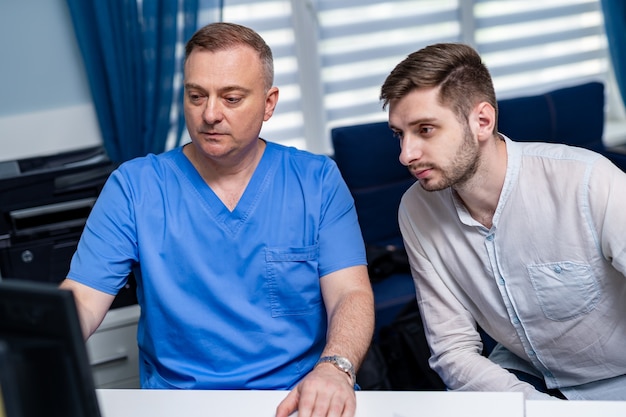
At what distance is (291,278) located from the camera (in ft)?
5.90

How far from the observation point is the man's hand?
1348 millimetres

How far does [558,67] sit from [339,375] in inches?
110

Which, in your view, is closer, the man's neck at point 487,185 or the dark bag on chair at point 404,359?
the man's neck at point 487,185

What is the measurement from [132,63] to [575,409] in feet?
7.10

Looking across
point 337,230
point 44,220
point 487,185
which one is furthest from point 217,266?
point 44,220

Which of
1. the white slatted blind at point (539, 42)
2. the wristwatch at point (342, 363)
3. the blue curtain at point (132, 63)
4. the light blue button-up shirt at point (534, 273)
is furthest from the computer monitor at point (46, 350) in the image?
the white slatted blind at point (539, 42)

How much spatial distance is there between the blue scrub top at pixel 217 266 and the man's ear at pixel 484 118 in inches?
14.7

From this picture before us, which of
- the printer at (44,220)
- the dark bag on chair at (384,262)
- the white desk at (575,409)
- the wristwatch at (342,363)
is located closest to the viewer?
the white desk at (575,409)

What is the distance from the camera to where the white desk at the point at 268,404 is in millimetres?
1343

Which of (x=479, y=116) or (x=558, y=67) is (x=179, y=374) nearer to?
(x=479, y=116)

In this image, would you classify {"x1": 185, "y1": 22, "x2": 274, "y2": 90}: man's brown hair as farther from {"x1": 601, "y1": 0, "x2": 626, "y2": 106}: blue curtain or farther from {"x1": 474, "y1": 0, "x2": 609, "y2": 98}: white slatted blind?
{"x1": 601, "y1": 0, "x2": 626, "y2": 106}: blue curtain

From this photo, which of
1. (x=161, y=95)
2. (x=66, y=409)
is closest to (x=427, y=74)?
(x=66, y=409)

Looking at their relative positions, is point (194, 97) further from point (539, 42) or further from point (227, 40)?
point (539, 42)

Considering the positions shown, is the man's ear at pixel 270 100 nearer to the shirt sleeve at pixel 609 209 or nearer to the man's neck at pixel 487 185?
the man's neck at pixel 487 185
